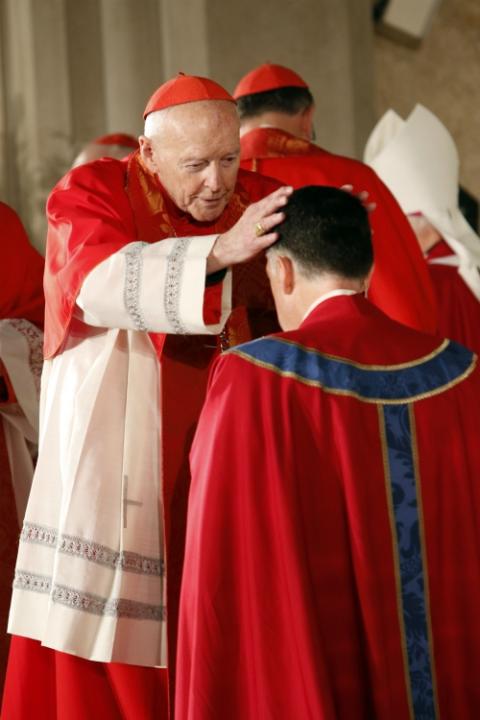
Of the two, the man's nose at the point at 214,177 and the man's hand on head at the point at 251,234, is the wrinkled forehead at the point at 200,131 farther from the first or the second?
the man's hand on head at the point at 251,234

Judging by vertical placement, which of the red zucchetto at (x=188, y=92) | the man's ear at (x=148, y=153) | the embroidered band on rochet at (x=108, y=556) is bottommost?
the embroidered band on rochet at (x=108, y=556)

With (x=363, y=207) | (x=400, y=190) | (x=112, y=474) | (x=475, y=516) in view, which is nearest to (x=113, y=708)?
(x=112, y=474)

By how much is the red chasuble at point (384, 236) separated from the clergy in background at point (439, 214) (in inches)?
47.9

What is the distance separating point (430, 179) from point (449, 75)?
3.89 metres

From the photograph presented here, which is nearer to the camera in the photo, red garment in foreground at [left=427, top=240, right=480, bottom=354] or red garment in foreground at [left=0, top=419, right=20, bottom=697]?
red garment in foreground at [left=0, top=419, right=20, bottom=697]

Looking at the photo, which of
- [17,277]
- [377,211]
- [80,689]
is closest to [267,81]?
[377,211]

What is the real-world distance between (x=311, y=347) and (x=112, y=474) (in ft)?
2.89

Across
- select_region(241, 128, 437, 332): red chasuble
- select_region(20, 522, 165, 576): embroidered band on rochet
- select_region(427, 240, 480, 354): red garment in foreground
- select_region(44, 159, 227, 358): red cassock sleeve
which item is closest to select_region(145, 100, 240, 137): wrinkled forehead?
select_region(44, 159, 227, 358): red cassock sleeve

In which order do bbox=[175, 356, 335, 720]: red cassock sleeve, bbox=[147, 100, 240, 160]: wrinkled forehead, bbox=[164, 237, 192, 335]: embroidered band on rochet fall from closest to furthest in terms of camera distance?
bbox=[175, 356, 335, 720]: red cassock sleeve < bbox=[164, 237, 192, 335]: embroidered band on rochet < bbox=[147, 100, 240, 160]: wrinkled forehead

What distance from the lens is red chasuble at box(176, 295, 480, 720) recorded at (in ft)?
9.36

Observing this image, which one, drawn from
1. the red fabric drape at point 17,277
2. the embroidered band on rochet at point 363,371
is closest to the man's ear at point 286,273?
the embroidered band on rochet at point 363,371

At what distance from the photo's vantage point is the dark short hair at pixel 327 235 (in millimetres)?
3133

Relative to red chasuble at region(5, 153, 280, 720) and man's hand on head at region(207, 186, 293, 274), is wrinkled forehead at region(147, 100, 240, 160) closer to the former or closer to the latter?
red chasuble at region(5, 153, 280, 720)

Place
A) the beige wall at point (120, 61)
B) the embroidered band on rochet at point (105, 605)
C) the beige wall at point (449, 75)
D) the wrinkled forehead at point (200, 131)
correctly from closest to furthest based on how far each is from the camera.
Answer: the embroidered band on rochet at point (105, 605), the wrinkled forehead at point (200, 131), the beige wall at point (120, 61), the beige wall at point (449, 75)
